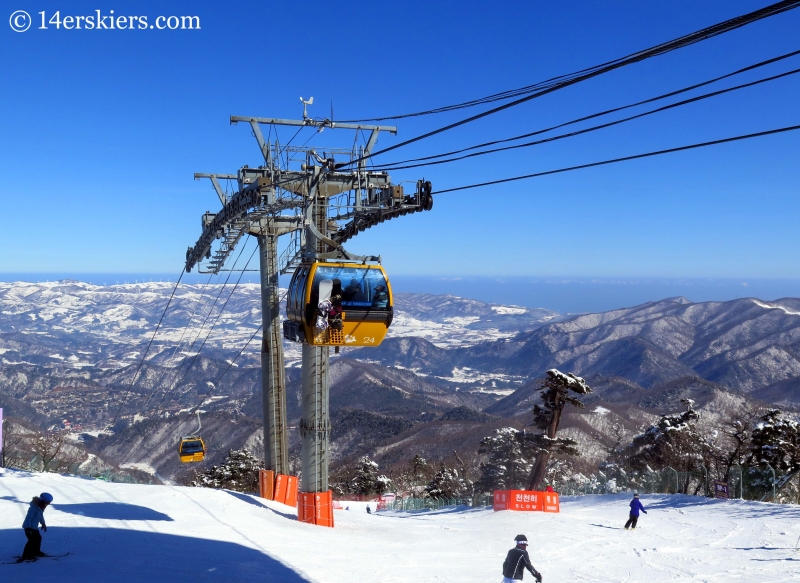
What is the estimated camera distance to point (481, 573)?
14.8 meters

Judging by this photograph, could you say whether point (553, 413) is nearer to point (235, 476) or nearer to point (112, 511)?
point (235, 476)

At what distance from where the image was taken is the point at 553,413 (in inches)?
1763

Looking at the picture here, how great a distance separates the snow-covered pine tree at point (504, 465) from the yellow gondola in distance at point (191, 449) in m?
29.5

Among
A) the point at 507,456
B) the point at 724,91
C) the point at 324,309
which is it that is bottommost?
the point at 507,456

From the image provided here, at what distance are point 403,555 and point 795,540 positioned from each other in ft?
33.1

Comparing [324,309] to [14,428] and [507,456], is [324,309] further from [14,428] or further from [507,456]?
[14,428]

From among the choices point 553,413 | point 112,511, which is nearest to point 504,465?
point 553,413

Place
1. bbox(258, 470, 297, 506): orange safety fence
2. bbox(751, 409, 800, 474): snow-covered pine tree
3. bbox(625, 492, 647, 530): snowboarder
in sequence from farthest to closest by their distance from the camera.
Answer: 1. bbox(751, 409, 800, 474): snow-covered pine tree
2. bbox(258, 470, 297, 506): orange safety fence
3. bbox(625, 492, 647, 530): snowboarder

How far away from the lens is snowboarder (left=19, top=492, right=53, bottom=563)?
37.5 feet

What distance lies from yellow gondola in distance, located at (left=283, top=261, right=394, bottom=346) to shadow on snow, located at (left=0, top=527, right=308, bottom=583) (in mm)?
4846

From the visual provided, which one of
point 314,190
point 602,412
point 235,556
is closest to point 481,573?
point 235,556

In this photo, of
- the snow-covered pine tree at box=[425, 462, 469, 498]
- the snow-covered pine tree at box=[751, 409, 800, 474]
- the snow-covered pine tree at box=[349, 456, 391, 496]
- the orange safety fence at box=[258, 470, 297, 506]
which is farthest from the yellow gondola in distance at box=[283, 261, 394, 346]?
the snow-covered pine tree at box=[349, 456, 391, 496]

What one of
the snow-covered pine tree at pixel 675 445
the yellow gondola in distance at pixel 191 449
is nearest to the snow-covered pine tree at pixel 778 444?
the snow-covered pine tree at pixel 675 445

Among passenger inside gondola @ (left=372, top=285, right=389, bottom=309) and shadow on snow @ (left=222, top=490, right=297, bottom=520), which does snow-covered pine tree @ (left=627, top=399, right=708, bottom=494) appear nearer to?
shadow on snow @ (left=222, top=490, right=297, bottom=520)
